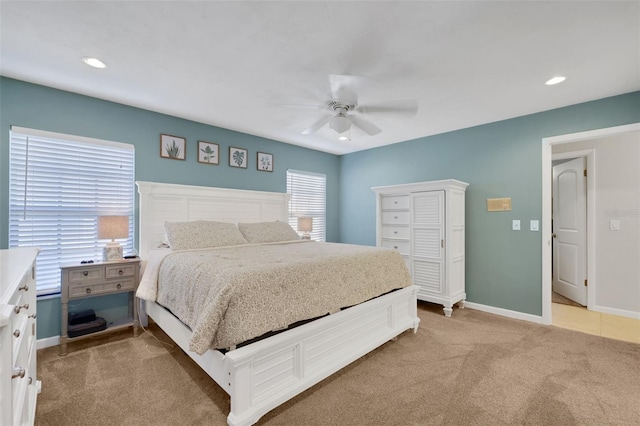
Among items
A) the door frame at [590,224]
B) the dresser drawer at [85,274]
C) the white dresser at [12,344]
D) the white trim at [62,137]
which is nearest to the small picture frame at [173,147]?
the white trim at [62,137]

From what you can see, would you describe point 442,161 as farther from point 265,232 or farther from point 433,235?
point 265,232

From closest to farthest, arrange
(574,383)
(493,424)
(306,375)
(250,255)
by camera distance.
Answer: (493,424), (306,375), (574,383), (250,255)

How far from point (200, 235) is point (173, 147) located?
1.29 m

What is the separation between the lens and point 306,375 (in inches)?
76.2

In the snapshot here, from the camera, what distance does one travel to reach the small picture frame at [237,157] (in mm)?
4062

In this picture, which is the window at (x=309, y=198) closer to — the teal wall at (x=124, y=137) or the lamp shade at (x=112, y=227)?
the teal wall at (x=124, y=137)

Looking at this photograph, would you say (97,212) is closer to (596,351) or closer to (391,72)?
(391,72)

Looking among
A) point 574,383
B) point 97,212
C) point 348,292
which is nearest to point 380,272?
point 348,292

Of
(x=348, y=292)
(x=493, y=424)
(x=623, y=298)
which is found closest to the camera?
(x=493, y=424)

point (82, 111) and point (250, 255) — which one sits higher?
point (82, 111)

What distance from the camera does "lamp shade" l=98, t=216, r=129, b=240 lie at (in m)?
2.75

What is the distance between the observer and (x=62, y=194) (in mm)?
2834

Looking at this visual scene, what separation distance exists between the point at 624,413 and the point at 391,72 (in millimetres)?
2866

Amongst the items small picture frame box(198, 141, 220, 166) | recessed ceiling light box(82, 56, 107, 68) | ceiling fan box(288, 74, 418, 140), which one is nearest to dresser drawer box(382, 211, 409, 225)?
ceiling fan box(288, 74, 418, 140)
